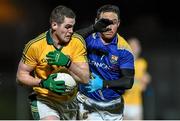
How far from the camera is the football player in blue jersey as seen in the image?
8945 millimetres

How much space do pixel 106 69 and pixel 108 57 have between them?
148 mm

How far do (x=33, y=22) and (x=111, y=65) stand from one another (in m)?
6.03

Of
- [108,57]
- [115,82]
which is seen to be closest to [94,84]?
[115,82]

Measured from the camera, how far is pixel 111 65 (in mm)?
9117

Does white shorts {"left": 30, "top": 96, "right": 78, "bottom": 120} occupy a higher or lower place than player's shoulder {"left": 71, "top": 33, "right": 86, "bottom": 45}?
lower

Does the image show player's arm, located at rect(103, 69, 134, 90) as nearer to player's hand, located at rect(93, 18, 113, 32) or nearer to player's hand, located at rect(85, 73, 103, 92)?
player's hand, located at rect(85, 73, 103, 92)

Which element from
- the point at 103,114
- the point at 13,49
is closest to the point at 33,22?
the point at 13,49

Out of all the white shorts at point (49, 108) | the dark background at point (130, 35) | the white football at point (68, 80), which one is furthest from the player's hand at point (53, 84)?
the dark background at point (130, 35)

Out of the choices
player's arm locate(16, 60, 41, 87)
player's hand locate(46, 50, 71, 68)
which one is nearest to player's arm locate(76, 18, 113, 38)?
player's hand locate(46, 50, 71, 68)

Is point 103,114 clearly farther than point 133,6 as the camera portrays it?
No

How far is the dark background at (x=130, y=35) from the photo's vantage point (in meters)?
14.9

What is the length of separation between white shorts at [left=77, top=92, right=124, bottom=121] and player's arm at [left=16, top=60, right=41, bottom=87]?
949mm

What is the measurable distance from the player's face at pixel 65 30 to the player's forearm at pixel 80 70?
289mm

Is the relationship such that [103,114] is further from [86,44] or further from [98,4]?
[98,4]
